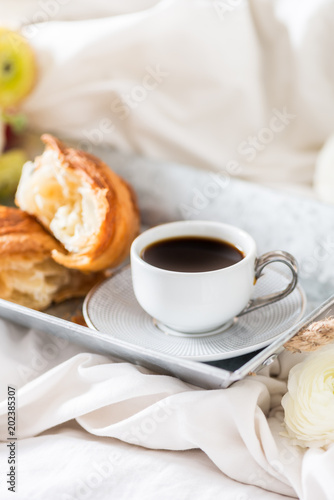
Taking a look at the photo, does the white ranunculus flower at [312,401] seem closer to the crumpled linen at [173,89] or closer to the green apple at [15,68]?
the crumpled linen at [173,89]

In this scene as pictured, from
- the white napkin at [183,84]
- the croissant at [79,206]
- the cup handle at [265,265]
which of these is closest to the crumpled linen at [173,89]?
the white napkin at [183,84]

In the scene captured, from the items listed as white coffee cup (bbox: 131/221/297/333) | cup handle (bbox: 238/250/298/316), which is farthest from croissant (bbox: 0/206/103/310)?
cup handle (bbox: 238/250/298/316)

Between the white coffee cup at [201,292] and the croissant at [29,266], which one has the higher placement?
the white coffee cup at [201,292]

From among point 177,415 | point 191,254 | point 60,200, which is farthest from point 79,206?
point 177,415

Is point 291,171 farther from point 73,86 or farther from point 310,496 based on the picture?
point 310,496

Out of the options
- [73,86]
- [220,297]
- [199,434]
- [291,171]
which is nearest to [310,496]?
[199,434]

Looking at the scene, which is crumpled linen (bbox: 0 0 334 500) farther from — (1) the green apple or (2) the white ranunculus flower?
(2) the white ranunculus flower
